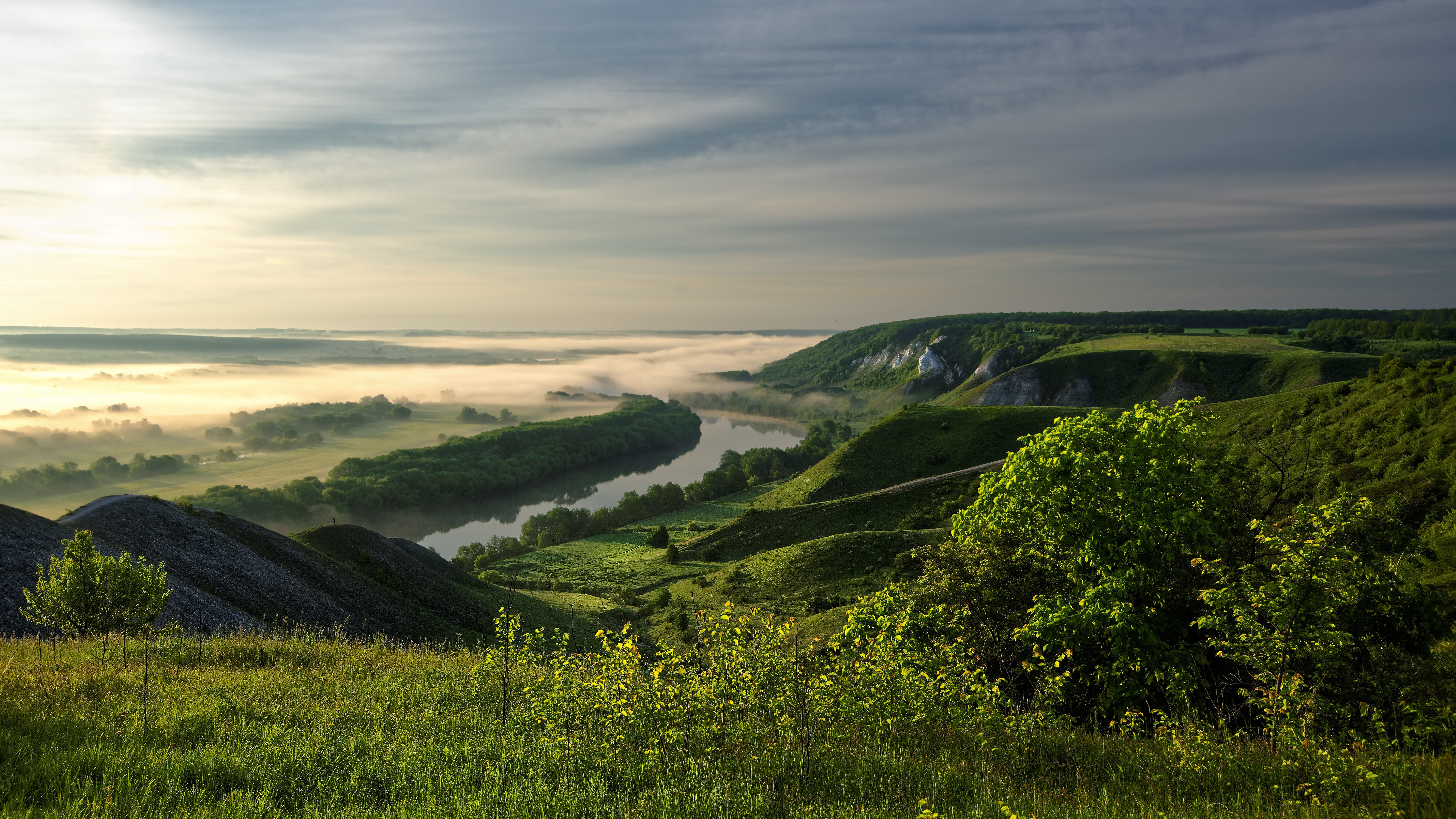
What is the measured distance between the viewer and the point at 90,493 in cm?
15425

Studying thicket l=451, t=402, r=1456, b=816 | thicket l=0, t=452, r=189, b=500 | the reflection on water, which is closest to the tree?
thicket l=451, t=402, r=1456, b=816

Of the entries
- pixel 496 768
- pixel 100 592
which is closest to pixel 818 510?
pixel 100 592

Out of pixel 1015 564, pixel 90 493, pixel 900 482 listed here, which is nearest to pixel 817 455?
pixel 900 482

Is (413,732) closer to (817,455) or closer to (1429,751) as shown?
(1429,751)

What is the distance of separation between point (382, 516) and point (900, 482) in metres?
107

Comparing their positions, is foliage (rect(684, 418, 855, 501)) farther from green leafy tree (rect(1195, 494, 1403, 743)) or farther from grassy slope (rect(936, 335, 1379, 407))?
green leafy tree (rect(1195, 494, 1403, 743))

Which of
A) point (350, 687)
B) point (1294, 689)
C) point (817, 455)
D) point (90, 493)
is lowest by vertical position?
point (90, 493)

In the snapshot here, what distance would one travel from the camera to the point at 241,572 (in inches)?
1254

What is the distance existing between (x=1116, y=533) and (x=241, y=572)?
3785 centimetres

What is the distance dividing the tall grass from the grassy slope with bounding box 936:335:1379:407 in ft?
492

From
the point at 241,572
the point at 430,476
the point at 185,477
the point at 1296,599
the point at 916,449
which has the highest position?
the point at 1296,599

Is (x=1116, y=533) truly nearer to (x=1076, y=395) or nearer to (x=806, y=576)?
(x=806, y=576)

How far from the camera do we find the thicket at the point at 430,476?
12431 centimetres

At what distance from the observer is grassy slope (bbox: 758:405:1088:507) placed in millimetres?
103312
